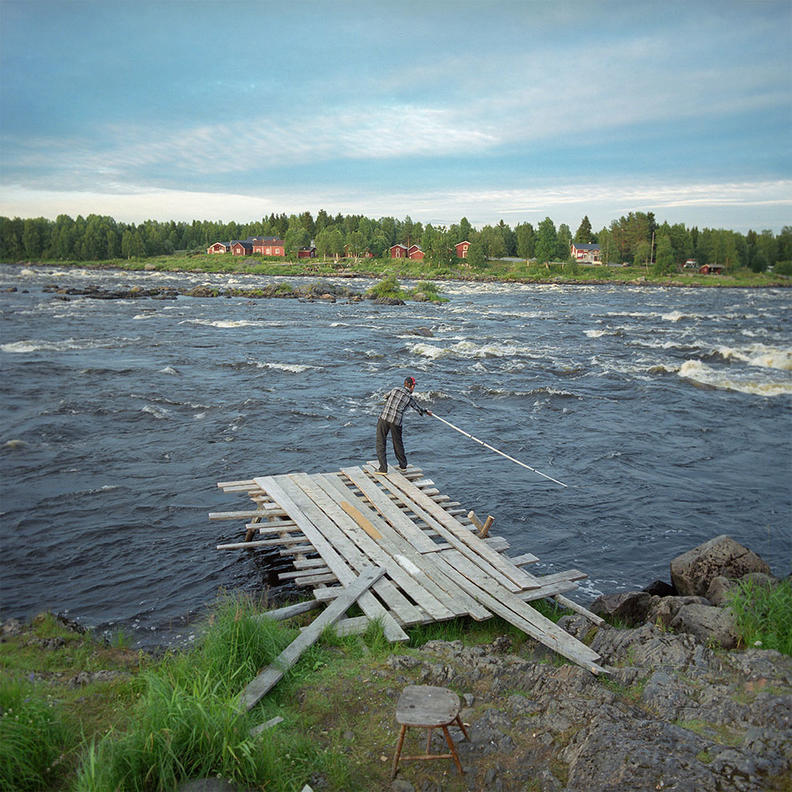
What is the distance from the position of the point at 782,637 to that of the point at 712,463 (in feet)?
31.7

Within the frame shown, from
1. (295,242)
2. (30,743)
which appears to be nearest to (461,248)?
(295,242)

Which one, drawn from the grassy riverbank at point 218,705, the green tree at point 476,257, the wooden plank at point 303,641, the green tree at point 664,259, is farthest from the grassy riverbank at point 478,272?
the grassy riverbank at point 218,705

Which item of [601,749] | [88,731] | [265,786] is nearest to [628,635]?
[601,749]

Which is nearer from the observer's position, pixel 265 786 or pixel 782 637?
pixel 265 786

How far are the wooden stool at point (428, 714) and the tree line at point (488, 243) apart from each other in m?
110

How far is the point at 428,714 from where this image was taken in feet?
15.9

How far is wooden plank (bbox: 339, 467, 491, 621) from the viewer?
26.1ft

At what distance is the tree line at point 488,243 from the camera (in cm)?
11544

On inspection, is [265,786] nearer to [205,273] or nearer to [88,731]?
[88,731]

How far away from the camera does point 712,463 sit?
15.9m

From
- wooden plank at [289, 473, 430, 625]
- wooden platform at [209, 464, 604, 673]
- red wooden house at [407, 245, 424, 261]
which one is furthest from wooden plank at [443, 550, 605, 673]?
red wooden house at [407, 245, 424, 261]

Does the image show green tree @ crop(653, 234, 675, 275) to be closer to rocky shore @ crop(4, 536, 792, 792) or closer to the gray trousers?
the gray trousers

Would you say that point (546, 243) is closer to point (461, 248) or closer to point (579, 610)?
point (461, 248)

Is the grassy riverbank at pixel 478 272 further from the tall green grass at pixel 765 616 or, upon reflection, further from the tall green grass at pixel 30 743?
the tall green grass at pixel 30 743
